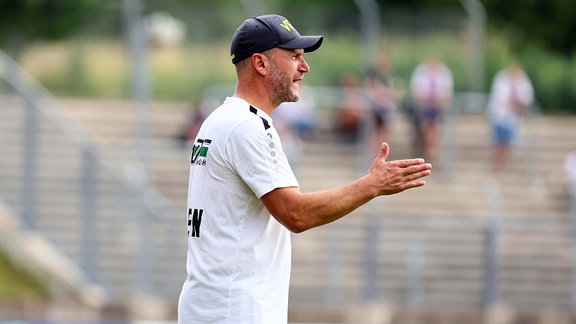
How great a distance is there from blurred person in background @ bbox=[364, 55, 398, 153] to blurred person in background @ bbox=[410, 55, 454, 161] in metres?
0.65

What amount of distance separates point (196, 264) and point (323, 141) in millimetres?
16661

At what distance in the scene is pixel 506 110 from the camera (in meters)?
23.8

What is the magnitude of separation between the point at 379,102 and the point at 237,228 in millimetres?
16047

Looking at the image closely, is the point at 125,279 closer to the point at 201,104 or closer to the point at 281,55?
the point at 201,104

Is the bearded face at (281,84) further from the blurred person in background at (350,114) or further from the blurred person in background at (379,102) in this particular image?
the blurred person in background at (350,114)

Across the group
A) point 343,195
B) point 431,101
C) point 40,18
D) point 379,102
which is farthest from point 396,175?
point 40,18

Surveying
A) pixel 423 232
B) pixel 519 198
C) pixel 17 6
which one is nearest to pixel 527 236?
pixel 423 232

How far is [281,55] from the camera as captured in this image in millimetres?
6762

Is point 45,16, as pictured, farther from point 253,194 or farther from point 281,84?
point 253,194

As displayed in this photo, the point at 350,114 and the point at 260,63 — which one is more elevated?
the point at 350,114

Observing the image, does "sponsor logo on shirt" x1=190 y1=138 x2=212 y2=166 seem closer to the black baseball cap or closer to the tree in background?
the black baseball cap

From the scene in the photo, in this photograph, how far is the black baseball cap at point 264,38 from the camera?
22.1 feet

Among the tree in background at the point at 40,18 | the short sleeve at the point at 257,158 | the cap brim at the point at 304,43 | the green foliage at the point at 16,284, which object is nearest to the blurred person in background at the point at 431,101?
the tree in background at the point at 40,18

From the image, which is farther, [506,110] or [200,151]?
[506,110]
